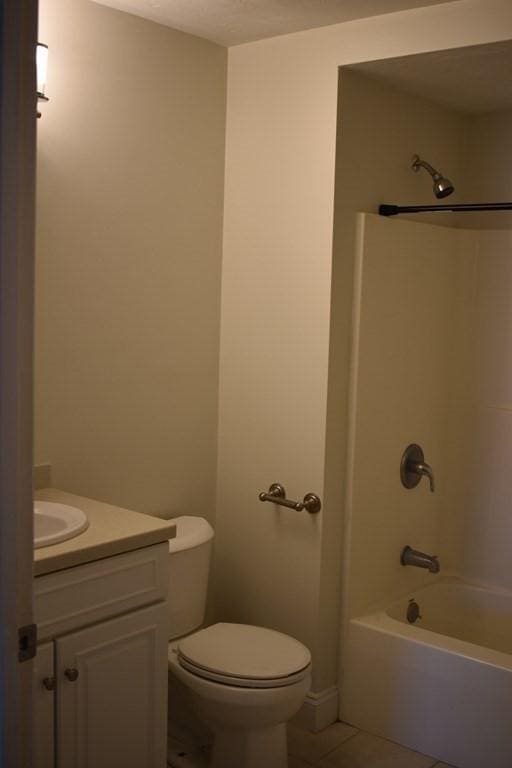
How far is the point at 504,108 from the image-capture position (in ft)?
10.9

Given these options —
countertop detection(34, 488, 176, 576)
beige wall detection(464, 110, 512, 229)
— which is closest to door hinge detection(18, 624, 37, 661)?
countertop detection(34, 488, 176, 576)

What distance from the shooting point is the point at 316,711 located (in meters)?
2.94

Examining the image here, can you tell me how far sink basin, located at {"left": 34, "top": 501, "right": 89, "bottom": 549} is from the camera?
2225 mm

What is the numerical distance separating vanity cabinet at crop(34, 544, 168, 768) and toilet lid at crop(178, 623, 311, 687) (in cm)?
17

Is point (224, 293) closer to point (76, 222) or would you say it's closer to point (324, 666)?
point (76, 222)

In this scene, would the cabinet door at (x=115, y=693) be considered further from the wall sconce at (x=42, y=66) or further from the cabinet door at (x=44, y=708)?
the wall sconce at (x=42, y=66)

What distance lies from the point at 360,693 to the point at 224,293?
1.46 m

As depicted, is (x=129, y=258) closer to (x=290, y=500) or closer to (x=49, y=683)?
(x=290, y=500)

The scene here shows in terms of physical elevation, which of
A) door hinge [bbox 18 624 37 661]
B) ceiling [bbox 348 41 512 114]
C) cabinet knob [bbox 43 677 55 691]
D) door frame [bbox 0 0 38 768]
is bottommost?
cabinet knob [bbox 43 677 55 691]

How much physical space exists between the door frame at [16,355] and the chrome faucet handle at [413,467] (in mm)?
2179

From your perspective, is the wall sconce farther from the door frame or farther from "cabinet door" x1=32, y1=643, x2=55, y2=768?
"cabinet door" x1=32, y1=643, x2=55, y2=768

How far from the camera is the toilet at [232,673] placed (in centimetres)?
245

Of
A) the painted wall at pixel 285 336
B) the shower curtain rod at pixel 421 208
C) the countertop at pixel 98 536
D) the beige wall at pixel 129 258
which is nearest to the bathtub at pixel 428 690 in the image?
the painted wall at pixel 285 336

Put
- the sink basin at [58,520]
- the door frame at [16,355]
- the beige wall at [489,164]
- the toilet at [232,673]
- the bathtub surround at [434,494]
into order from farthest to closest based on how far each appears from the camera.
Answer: the beige wall at [489,164] → the bathtub surround at [434,494] → the toilet at [232,673] → the sink basin at [58,520] → the door frame at [16,355]
